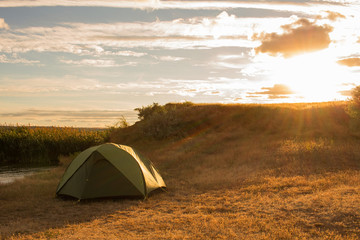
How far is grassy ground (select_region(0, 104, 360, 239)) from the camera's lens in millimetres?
8977

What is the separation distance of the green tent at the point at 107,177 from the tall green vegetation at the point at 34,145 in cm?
1776

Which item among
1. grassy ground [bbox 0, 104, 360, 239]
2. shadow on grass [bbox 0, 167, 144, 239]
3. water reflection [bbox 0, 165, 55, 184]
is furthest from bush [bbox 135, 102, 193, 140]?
shadow on grass [bbox 0, 167, 144, 239]

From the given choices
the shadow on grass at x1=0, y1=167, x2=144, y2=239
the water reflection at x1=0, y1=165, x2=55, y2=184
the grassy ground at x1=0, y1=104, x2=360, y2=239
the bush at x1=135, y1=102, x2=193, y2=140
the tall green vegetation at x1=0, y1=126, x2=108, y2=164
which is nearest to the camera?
the grassy ground at x1=0, y1=104, x2=360, y2=239

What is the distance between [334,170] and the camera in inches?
645

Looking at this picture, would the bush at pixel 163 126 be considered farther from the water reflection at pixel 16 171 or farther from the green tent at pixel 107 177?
the green tent at pixel 107 177

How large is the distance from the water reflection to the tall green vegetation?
3308 millimetres

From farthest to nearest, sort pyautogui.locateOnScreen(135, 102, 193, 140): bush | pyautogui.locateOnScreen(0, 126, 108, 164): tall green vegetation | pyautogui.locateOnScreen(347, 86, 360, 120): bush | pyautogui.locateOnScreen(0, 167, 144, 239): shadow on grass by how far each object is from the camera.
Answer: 1. pyautogui.locateOnScreen(135, 102, 193, 140): bush
2. pyautogui.locateOnScreen(0, 126, 108, 164): tall green vegetation
3. pyautogui.locateOnScreen(347, 86, 360, 120): bush
4. pyautogui.locateOnScreen(0, 167, 144, 239): shadow on grass

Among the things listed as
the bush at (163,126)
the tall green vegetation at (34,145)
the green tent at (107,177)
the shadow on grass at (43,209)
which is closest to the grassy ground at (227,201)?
the shadow on grass at (43,209)

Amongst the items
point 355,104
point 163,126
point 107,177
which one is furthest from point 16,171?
point 355,104

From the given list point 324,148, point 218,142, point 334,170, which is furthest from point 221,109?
point 334,170

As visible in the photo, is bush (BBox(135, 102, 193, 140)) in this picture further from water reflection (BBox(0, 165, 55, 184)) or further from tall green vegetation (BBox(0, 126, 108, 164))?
water reflection (BBox(0, 165, 55, 184))

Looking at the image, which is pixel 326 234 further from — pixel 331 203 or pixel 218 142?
pixel 218 142

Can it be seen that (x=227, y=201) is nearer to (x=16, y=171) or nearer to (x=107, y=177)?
(x=107, y=177)

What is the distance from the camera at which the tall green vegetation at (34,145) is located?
1211 inches
